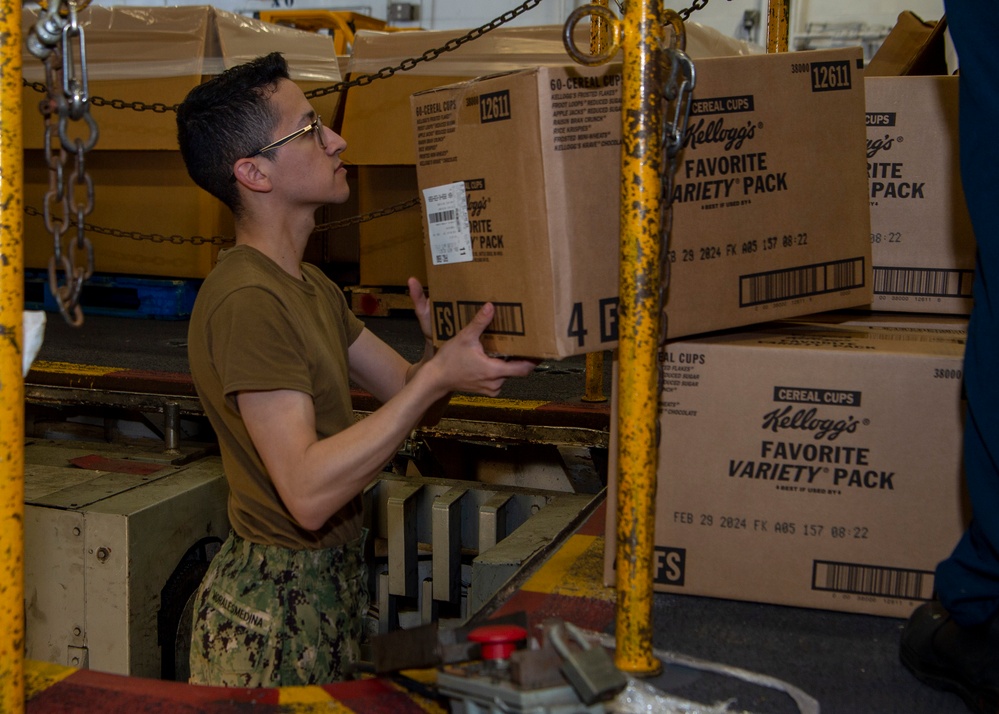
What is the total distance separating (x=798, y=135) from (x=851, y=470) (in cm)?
61

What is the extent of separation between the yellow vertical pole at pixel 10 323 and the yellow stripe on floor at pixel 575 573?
928 millimetres

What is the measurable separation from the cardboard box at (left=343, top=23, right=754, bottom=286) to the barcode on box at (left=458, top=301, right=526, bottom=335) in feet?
9.97

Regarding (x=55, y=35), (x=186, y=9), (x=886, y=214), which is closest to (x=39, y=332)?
(x=55, y=35)

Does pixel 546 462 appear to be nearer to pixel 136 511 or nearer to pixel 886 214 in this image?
pixel 136 511

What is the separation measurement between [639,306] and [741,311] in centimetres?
50

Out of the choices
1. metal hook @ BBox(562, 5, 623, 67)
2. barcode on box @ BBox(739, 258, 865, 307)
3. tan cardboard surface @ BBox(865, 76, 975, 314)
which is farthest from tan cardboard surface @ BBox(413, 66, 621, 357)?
tan cardboard surface @ BBox(865, 76, 975, 314)

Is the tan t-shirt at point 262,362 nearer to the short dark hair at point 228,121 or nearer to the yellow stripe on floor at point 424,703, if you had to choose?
the short dark hair at point 228,121

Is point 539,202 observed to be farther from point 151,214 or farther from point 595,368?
point 151,214

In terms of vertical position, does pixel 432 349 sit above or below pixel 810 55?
below

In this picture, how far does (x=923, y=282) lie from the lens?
2096 millimetres

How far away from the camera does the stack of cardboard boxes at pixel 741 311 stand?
1532 millimetres

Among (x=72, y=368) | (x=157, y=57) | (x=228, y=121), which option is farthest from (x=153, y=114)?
(x=228, y=121)

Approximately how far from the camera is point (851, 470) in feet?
5.44

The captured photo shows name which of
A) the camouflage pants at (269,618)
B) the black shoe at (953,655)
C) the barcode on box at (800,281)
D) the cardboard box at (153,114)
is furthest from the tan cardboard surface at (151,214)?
the black shoe at (953,655)
